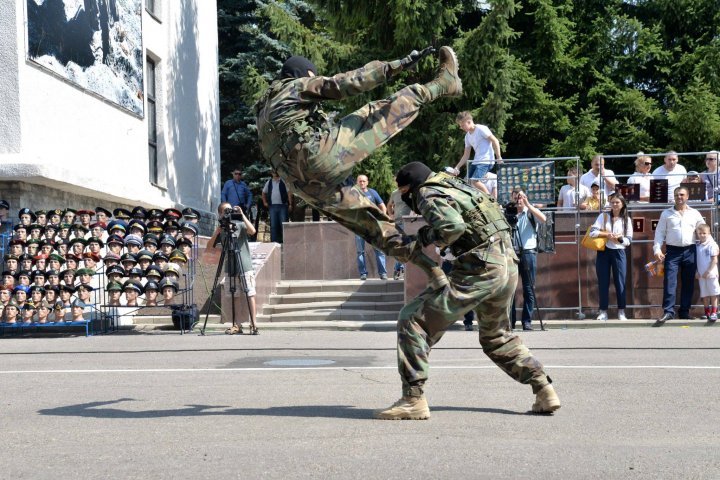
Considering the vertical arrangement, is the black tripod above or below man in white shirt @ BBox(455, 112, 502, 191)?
below

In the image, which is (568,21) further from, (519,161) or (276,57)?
(519,161)

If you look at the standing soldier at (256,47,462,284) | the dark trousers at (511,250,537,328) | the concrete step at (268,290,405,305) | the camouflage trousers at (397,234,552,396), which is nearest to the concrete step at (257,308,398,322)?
the concrete step at (268,290,405,305)

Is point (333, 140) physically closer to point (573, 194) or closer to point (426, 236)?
point (426, 236)

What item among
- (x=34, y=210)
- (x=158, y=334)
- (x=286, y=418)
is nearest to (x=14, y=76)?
(x=34, y=210)

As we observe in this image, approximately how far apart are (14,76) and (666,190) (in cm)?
1137

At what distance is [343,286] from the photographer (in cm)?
1977

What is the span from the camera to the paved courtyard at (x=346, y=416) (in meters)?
5.79

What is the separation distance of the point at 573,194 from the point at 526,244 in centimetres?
234

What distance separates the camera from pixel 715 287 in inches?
628

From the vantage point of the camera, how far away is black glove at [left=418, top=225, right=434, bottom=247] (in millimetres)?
7184

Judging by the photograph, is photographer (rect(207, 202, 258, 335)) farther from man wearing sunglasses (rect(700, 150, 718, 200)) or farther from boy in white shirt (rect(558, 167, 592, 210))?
man wearing sunglasses (rect(700, 150, 718, 200))

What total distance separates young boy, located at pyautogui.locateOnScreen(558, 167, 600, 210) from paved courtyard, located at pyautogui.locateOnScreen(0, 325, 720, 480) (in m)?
5.00

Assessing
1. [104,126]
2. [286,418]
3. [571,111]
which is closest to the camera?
[286,418]

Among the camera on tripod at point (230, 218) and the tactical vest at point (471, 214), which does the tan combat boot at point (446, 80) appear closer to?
the tactical vest at point (471, 214)
